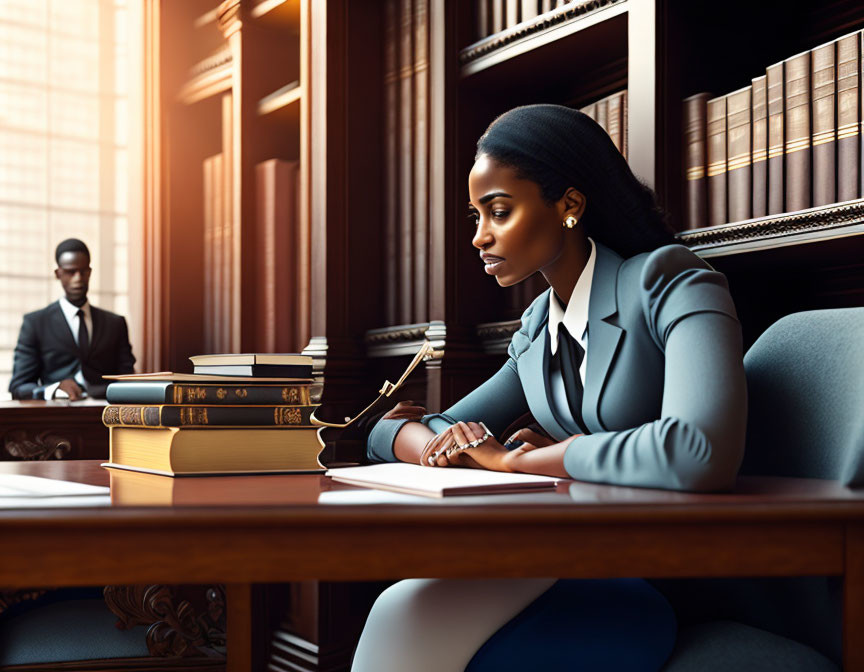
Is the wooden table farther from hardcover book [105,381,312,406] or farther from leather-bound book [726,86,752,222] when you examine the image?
leather-bound book [726,86,752,222]

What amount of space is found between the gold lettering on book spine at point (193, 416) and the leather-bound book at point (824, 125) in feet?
3.53

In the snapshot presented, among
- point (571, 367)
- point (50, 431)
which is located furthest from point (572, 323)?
point (50, 431)

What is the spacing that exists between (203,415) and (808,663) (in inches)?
30.3

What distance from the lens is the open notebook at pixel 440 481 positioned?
848 mm

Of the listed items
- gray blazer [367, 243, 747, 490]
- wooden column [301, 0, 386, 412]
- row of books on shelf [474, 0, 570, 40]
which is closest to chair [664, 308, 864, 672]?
gray blazer [367, 243, 747, 490]

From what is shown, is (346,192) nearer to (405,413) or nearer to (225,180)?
(225,180)

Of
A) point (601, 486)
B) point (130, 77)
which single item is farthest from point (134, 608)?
point (130, 77)

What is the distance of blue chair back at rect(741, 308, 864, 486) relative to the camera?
1.07m

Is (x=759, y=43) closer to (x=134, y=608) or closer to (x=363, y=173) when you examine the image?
(x=363, y=173)

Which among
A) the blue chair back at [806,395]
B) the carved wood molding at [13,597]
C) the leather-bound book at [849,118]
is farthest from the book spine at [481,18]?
the carved wood molding at [13,597]

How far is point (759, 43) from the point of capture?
1812 millimetres

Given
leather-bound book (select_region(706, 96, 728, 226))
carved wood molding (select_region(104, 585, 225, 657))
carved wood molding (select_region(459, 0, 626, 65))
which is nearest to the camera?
carved wood molding (select_region(104, 585, 225, 657))

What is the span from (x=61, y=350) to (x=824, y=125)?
3.55 meters

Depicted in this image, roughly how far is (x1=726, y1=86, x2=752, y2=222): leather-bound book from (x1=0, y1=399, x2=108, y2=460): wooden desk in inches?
82.2
